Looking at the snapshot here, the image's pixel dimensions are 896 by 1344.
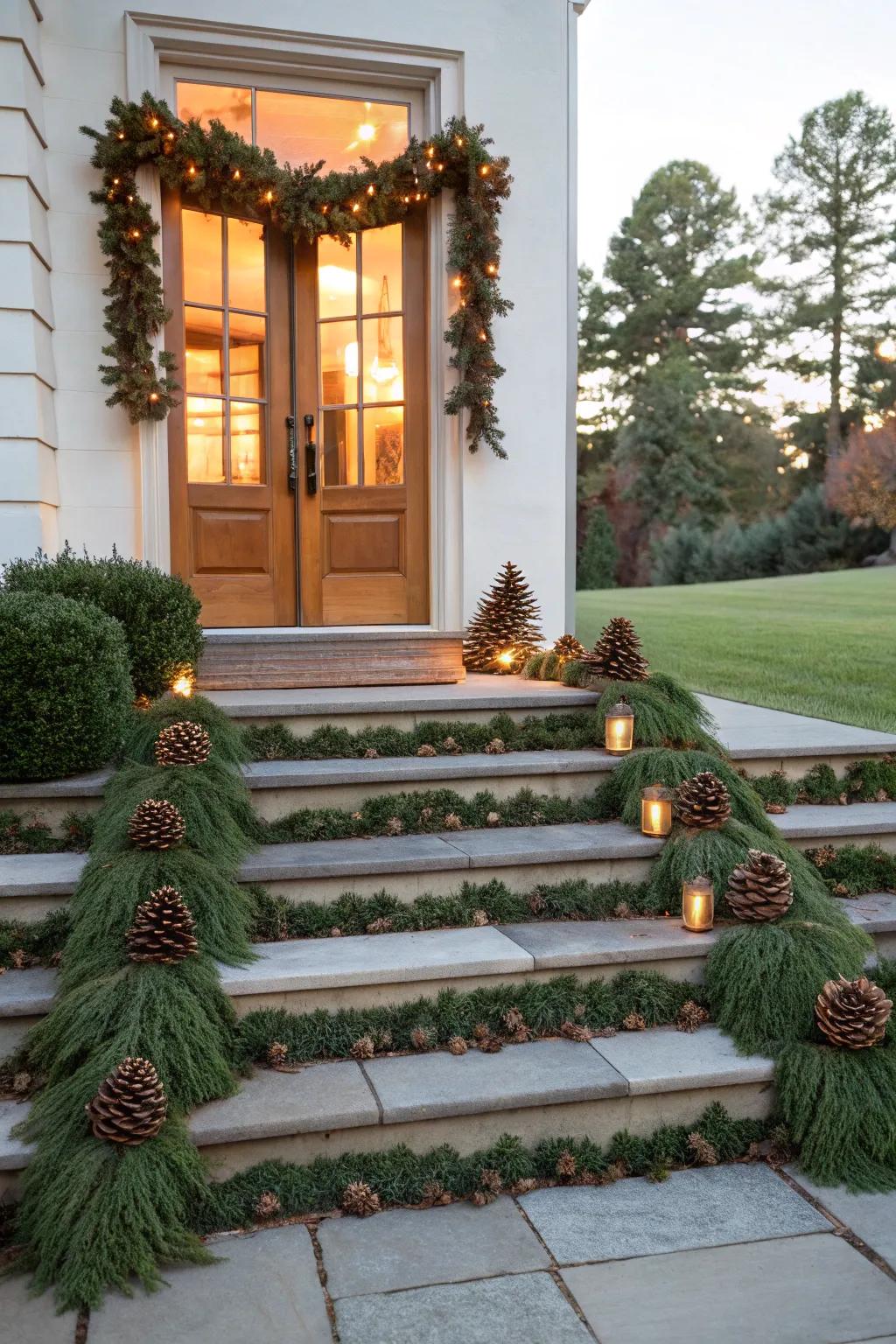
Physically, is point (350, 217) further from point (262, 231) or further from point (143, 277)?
point (143, 277)

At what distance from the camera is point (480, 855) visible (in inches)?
125

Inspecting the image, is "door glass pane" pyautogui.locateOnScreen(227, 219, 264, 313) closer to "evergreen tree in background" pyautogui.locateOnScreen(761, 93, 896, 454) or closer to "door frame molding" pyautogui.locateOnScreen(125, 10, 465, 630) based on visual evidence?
"door frame molding" pyautogui.locateOnScreen(125, 10, 465, 630)

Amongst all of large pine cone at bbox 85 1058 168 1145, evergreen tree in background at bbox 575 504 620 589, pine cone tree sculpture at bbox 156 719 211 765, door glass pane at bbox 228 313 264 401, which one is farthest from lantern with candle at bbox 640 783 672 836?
evergreen tree in background at bbox 575 504 620 589

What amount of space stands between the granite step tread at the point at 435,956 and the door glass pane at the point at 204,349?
327 centimetres

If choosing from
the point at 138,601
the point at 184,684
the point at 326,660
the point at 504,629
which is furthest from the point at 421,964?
the point at 504,629

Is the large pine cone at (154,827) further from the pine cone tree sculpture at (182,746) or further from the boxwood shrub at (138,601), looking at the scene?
the boxwood shrub at (138,601)

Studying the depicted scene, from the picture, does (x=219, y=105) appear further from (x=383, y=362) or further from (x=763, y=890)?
(x=763, y=890)

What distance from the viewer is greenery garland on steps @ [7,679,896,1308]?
6.83 ft

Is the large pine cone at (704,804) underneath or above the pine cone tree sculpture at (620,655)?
underneath

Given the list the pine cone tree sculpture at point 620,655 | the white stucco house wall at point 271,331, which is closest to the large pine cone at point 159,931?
the pine cone tree sculpture at point 620,655

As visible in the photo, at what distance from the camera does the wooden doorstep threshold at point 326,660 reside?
4.61 metres

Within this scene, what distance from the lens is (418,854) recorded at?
3201 mm

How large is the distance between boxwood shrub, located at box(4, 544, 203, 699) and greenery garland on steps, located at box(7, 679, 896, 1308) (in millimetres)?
800

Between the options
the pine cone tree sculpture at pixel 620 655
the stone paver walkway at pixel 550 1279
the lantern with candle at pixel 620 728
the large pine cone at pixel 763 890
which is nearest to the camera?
the stone paver walkway at pixel 550 1279
